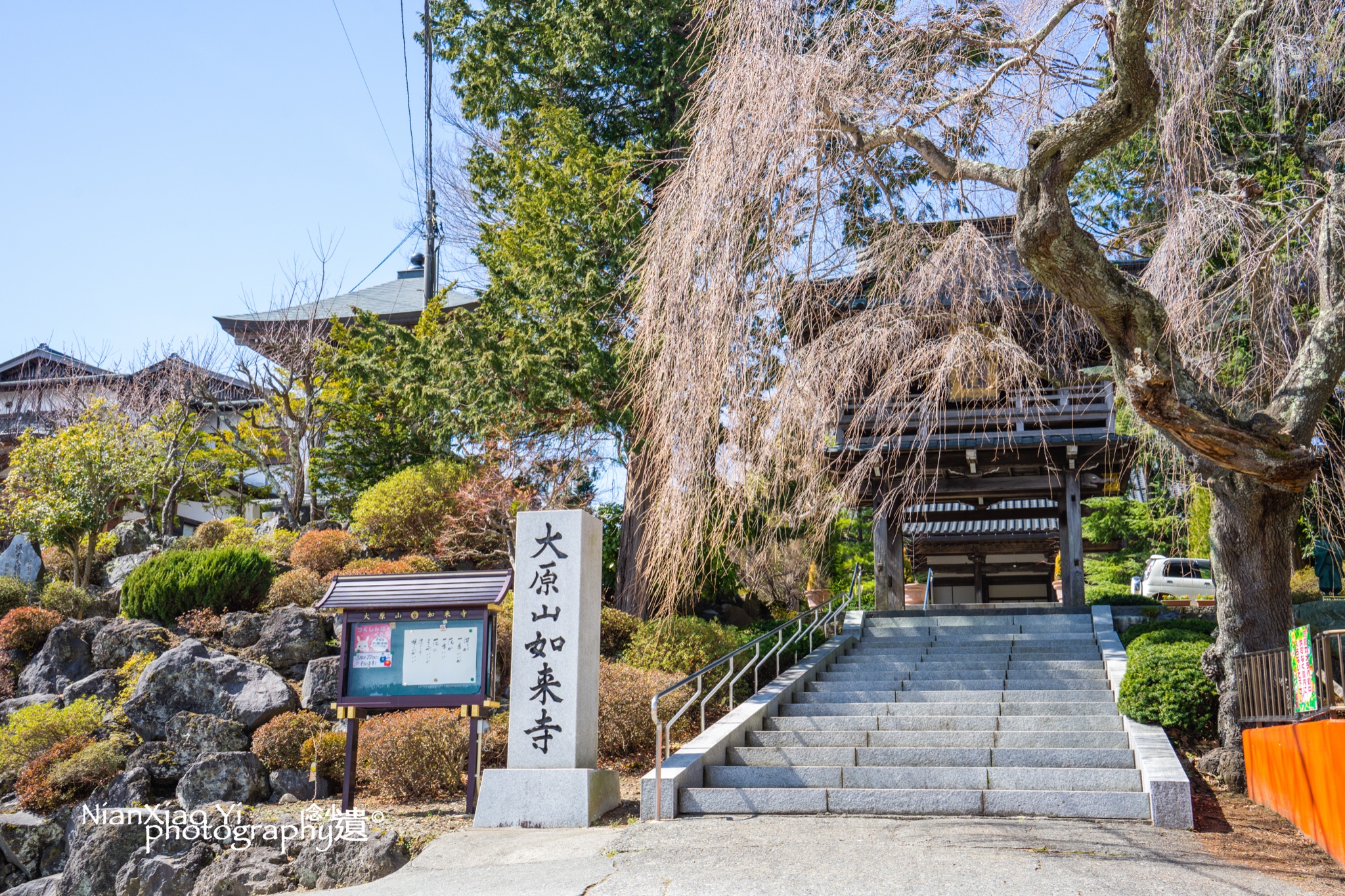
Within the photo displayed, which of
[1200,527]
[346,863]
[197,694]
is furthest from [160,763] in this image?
[1200,527]

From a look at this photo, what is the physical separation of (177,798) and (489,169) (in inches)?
448

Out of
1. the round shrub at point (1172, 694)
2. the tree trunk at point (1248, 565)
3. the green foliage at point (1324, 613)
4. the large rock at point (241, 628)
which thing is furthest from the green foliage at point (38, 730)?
the green foliage at point (1324, 613)

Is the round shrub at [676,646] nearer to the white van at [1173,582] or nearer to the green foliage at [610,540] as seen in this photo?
the green foliage at [610,540]

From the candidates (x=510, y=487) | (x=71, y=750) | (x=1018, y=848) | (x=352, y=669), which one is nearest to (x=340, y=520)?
(x=510, y=487)

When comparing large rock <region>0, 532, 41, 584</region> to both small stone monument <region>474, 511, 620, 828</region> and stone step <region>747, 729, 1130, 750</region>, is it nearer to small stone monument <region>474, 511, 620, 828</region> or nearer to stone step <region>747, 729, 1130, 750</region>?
small stone monument <region>474, 511, 620, 828</region>

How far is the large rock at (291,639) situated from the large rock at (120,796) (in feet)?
8.63

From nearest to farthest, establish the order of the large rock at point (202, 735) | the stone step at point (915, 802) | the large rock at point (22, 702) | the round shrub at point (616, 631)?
the stone step at point (915, 802) → the large rock at point (202, 735) → the large rock at point (22, 702) → the round shrub at point (616, 631)

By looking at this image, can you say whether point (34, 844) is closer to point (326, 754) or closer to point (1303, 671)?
point (326, 754)

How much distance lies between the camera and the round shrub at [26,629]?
45.4 ft

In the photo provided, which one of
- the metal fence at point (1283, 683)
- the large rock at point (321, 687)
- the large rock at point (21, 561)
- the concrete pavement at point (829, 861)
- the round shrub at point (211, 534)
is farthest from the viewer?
the round shrub at point (211, 534)

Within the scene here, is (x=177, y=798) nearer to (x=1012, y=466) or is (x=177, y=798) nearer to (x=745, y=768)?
(x=745, y=768)

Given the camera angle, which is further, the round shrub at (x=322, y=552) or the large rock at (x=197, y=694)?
the round shrub at (x=322, y=552)

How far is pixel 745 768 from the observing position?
8.47 meters

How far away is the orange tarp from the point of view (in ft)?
18.8
